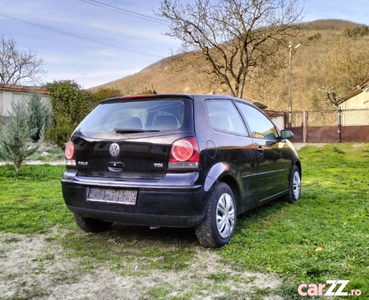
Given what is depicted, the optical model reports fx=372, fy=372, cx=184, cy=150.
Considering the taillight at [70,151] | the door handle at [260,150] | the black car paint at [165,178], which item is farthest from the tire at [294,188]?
the taillight at [70,151]

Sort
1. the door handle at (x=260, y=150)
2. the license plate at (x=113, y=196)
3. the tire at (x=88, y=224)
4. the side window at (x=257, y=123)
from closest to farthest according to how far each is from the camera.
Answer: the license plate at (x=113, y=196) → the tire at (x=88, y=224) → the door handle at (x=260, y=150) → the side window at (x=257, y=123)

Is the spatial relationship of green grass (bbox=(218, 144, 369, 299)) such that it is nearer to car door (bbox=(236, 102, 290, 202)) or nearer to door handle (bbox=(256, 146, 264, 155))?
car door (bbox=(236, 102, 290, 202))

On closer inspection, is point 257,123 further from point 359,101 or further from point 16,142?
point 359,101

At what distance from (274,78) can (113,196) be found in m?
24.2

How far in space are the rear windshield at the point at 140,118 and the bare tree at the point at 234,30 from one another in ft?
64.8

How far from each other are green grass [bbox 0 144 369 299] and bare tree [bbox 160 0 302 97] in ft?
58.5

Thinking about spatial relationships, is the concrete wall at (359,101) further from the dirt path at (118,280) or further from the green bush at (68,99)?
the dirt path at (118,280)

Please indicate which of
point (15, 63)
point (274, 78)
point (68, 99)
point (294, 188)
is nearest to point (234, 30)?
point (274, 78)

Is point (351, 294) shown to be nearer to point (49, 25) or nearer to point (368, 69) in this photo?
point (49, 25)

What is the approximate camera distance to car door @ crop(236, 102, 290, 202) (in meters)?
4.82

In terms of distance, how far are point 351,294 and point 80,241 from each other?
2.76m

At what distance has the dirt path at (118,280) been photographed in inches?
108

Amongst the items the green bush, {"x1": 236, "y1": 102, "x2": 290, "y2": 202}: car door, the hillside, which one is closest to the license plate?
{"x1": 236, "y1": 102, "x2": 290, "y2": 202}: car door

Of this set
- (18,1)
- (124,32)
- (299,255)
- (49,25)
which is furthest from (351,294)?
(49,25)
